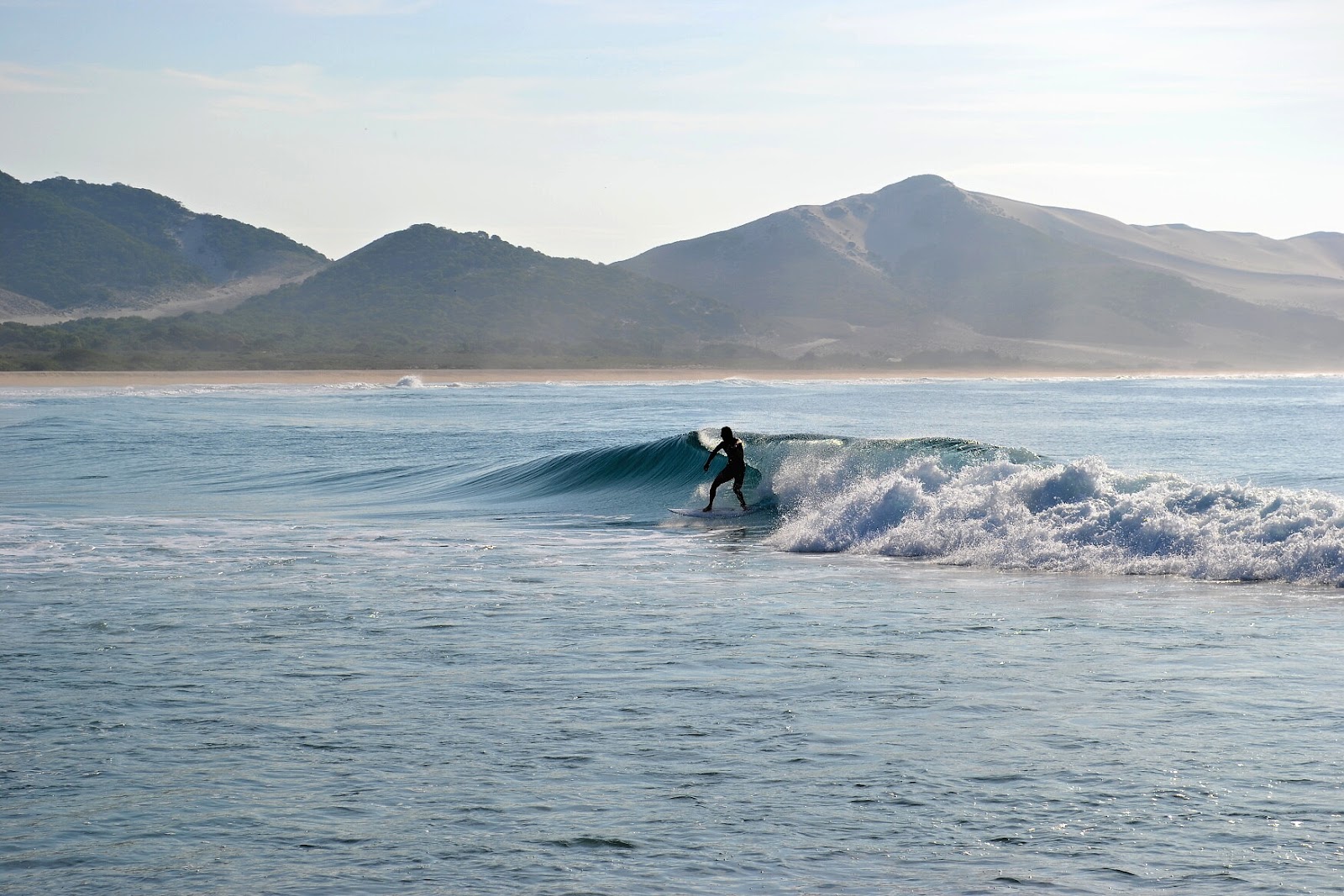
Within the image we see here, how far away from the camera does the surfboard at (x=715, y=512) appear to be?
67.2 feet

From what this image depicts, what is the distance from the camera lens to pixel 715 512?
2072 cm

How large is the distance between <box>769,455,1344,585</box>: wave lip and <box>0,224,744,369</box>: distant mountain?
78779mm

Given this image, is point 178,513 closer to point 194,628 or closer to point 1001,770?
point 194,628

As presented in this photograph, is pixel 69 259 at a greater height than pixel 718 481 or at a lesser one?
greater

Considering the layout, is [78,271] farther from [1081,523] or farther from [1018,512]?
[1081,523]

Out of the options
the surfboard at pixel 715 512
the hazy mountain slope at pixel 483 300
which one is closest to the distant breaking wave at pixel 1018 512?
the surfboard at pixel 715 512

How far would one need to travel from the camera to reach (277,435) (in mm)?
36344

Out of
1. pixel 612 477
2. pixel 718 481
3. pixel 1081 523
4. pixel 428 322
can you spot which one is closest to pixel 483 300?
pixel 428 322

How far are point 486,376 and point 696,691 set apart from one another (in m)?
82.3

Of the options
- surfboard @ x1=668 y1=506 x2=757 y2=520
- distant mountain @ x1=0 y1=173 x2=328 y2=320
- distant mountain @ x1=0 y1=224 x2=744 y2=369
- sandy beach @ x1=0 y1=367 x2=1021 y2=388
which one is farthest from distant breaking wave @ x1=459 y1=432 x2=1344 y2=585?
distant mountain @ x1=0 y1=173 x2=328 y2=320

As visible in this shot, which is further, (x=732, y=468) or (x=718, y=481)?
(x=732, y=468)

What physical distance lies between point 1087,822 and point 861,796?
104 centimetres

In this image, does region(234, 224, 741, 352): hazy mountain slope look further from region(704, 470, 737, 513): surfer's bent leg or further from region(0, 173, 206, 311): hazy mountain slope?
region(704, 470, 737, 513): surfer's bent leg

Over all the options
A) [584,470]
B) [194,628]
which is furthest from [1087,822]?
[584,470]
